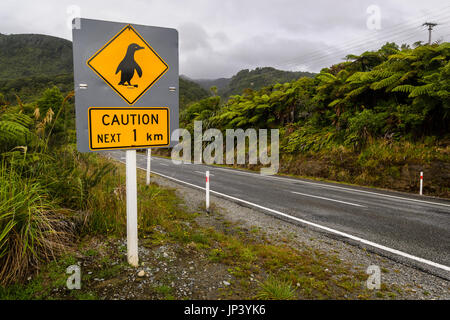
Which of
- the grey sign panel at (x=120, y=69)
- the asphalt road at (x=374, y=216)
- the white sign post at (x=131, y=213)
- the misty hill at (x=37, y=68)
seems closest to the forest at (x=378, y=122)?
the asphalt road at (x=374, y=216)

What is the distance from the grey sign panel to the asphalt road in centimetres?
404

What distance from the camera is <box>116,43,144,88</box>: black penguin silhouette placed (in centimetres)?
283

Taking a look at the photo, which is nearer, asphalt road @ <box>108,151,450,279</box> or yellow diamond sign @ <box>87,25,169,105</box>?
yellow diamond sign @ <box>87,25,169,105</box>

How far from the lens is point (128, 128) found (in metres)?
2.86

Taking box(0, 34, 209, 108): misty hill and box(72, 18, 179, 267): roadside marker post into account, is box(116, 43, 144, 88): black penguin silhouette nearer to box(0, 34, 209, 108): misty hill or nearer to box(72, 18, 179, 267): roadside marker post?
box(72, 18, 179, 267): roadside marker post

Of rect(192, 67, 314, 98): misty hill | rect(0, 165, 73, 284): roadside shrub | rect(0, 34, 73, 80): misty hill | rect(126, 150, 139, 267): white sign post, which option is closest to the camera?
rect(0, 165, 73, 284): roadside shrub

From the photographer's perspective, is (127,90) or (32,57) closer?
(127,90)

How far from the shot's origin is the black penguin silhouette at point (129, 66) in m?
2.83

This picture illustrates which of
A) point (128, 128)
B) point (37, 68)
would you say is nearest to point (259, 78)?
point (128, 128)

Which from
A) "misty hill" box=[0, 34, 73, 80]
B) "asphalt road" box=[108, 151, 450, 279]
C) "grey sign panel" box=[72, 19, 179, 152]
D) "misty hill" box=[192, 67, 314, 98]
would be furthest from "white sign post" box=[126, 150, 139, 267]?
"misty hill" box=[0, 34, 73, 80]

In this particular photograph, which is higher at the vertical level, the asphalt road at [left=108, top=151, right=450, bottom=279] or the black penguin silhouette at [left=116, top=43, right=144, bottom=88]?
the black penguin silhouette at [left=116, top=43, right=144, bottom=88]

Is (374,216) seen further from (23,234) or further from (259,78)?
(259,78)

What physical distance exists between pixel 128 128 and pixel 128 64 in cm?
79

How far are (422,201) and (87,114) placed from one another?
9.98 meters
